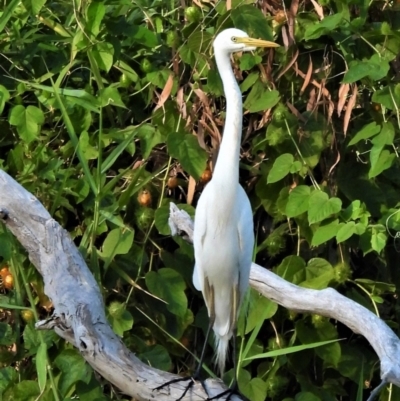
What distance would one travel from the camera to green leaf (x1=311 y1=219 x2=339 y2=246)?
1778mm

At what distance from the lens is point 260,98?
75.4 inches

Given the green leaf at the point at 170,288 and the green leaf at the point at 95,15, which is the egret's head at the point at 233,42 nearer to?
the green leaf at the point at 95,15

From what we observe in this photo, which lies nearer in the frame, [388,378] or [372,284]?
[388,378]

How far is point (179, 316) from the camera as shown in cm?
190

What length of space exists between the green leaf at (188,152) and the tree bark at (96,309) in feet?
1.07

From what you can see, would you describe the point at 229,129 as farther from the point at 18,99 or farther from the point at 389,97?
the point at 18,99

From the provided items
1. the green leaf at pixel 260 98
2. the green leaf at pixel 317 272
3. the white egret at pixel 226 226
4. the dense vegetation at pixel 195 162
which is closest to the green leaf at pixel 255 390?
the dense vegetation at pixel 195 162

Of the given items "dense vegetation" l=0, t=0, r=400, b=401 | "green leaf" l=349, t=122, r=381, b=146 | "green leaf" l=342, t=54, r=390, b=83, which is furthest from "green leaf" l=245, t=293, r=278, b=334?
"green leaf" l=342, t=54, r=390, b=83

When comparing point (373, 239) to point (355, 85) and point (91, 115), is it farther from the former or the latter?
point (91, 115)

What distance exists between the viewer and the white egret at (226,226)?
158cm

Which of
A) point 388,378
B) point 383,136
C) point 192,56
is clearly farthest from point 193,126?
point 388,378

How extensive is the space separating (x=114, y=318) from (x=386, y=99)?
72 centimetres

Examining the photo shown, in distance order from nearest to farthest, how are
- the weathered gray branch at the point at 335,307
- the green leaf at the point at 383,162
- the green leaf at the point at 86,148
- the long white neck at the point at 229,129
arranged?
the weathered gray branch at the point at 335,307, the long white neck at the point at 229,129, the green leaf at the point at 383,162, the green leaf at the point at 86,148

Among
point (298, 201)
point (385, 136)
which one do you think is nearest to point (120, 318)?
point (298, 201)
